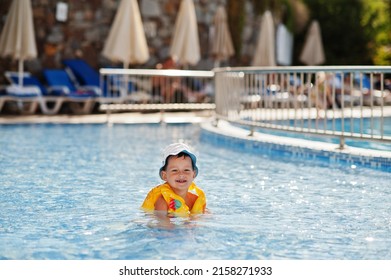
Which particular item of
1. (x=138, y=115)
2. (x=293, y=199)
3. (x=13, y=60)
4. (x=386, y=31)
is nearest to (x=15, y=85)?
(x=13, y=60)

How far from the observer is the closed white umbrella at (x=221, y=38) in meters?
21.9

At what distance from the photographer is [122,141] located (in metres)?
12.7

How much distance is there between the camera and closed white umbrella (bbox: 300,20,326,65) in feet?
80.8

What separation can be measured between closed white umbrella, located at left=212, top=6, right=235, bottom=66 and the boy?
51.8 ft

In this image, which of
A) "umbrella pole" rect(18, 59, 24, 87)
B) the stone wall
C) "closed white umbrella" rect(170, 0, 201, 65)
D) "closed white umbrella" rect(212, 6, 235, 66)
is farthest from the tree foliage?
"umbrella pole" rect(18, 59, 24, 87)

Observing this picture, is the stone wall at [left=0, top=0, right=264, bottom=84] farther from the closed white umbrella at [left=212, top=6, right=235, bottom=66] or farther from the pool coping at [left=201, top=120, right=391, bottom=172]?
the pool coping at [left=201, top=120, right=391, bottom=172]

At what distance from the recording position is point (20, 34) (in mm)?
17250

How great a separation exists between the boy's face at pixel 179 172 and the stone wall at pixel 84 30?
1348cm

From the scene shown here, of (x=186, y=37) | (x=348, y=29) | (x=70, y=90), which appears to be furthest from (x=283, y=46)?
(x=70, y=90)

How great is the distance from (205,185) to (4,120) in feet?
27.3

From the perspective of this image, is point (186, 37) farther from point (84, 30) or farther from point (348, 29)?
point (348, 29)

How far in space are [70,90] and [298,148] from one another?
320 inches

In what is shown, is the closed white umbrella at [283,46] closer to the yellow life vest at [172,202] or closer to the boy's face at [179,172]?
the yellow life vest at [172,202]

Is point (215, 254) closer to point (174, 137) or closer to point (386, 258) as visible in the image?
point (386, 258)
